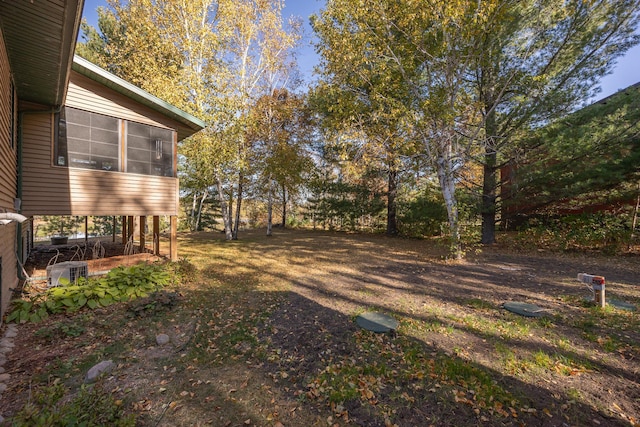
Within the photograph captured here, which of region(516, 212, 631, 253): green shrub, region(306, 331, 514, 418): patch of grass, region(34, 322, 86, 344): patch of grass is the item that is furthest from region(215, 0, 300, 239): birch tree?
region(516, 212, 631, 253): green shrub

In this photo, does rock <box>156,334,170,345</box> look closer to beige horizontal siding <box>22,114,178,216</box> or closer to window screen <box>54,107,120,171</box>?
beige horizontal siding <box>22,114,178,216</box>

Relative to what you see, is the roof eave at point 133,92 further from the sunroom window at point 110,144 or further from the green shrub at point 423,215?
the green shrub at point 423,215

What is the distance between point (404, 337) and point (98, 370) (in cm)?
383

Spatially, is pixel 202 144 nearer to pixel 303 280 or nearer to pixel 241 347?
pixel 303 280

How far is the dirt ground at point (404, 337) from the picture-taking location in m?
2.54

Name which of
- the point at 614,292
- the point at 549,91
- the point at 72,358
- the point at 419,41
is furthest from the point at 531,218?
the point at 72,358

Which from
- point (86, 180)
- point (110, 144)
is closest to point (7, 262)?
point (86, 180)

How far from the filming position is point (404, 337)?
3.86 meters

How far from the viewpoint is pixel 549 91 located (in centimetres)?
941

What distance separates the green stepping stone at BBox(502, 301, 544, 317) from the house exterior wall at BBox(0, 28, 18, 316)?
8.07 m

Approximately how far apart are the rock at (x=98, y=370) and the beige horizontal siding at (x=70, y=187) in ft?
16.0

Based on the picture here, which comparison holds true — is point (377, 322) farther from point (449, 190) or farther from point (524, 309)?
point (449, 190)

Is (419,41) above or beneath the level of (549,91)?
above

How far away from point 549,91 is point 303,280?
34.9 ft
